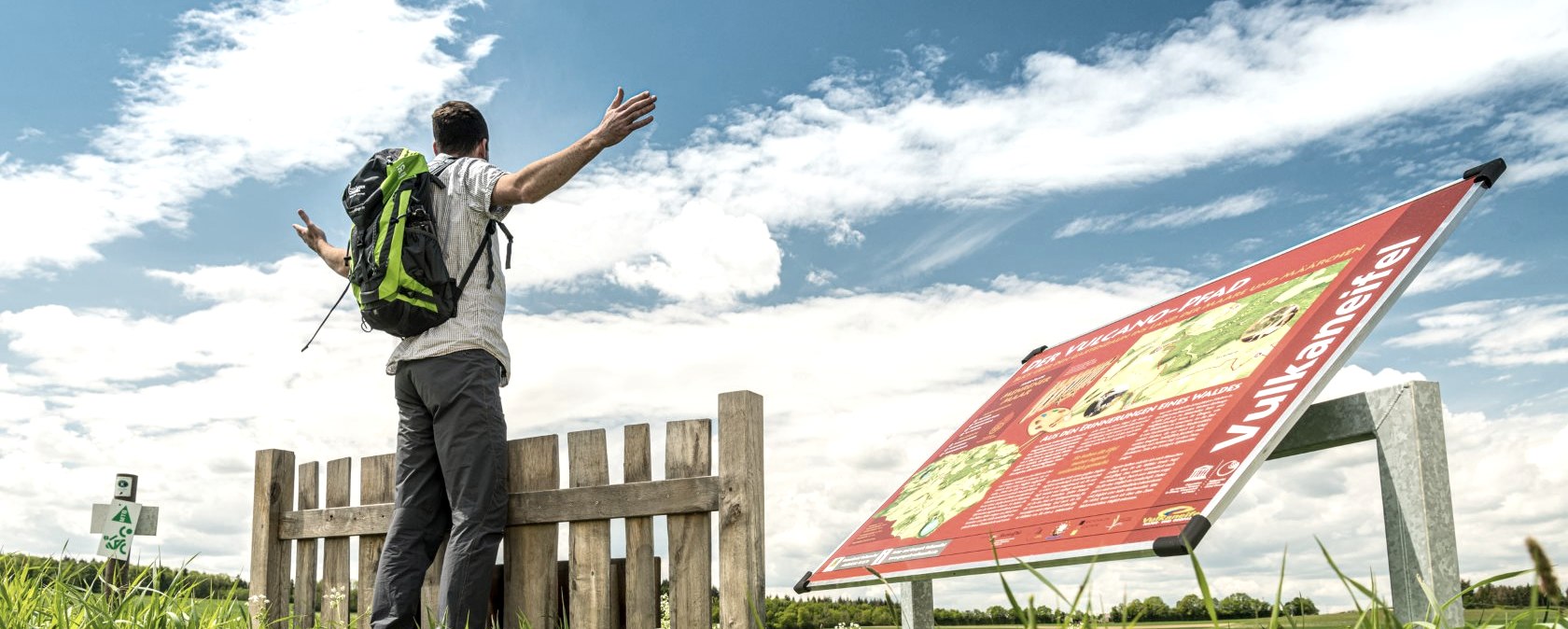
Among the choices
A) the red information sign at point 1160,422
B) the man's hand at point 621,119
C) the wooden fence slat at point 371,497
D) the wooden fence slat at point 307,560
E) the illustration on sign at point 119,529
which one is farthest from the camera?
the illustration on sign at point 119,529

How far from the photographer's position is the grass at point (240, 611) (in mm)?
1577

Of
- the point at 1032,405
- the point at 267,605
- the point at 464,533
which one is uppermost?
the point at 1032,405

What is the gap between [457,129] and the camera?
170 inches

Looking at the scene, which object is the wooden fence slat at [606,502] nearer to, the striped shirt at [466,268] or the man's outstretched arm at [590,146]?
the striped shirt at [466,268]

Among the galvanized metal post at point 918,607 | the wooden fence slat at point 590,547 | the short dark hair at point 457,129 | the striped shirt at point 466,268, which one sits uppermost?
the short dark hair at point 457,129

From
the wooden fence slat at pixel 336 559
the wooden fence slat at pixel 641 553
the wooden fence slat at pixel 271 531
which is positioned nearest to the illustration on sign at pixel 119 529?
the wooden fence slat at pixel 271 531

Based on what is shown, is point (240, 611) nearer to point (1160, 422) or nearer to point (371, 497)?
point (371, 497)

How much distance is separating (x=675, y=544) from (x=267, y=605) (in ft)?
8.91

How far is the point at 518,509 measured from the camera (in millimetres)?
4355

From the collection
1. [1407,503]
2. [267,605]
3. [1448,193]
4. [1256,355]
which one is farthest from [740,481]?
[267,605]

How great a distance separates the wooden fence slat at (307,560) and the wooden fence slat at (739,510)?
259 centimetres

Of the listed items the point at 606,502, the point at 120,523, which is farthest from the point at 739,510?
the point at 120,523

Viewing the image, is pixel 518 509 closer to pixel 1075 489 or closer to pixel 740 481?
pixel 740 481

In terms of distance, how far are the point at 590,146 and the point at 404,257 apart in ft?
2.82
